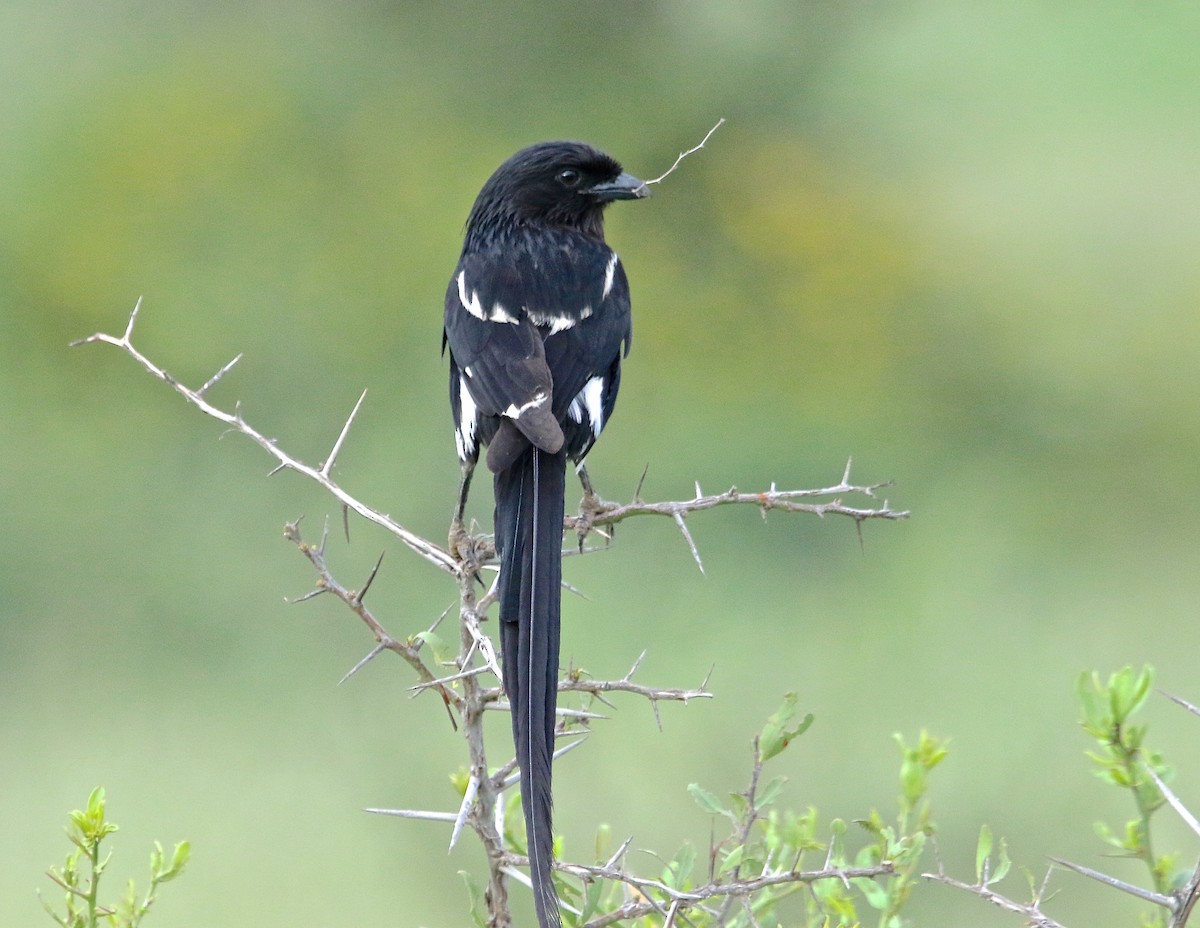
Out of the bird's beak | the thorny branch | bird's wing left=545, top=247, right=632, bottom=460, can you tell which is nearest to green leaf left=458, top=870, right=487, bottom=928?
the thorny branch

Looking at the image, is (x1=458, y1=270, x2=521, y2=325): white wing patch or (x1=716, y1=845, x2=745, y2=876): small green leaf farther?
(x1=458, y1=270, x2=521, y2=325): white wing patch

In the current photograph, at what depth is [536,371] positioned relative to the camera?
6.84 ft

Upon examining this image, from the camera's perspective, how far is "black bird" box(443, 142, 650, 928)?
164 centimetres

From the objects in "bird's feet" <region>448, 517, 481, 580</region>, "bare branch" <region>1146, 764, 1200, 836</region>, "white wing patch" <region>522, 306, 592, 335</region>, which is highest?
"white wing patch" <region>522, 306, 592, 335</region>

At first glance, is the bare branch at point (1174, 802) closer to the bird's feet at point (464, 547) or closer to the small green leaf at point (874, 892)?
the small green leaf at point (874, 892)

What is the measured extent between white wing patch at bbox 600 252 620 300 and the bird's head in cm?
14

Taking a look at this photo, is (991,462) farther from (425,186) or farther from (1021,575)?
(425,186)

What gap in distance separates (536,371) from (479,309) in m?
0.27

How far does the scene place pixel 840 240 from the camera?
21.3ft

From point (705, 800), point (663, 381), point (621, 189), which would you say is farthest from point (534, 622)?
point (663, 381)

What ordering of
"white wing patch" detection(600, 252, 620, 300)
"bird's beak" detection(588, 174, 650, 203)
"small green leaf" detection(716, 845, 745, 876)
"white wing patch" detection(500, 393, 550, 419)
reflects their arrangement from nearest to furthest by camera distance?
"small green leaf" detection(716, 845, 745, 876)
"white wing patch" detection(500, 393, 550, 419)
"white wing patch" detection(600, 252, 620, 300)
"bird's beak" detection(588, 174, 650, 203)

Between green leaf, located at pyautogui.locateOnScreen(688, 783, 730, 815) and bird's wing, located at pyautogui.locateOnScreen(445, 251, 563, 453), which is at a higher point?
bird's wing, located at pyautogui.locateOnScreen(445, 251, 563, 453)

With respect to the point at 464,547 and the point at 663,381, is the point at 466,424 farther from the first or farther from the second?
the point at 663,381

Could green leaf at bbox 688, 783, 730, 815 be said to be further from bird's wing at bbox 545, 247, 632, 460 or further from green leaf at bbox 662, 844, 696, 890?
bird's wing at bbox 545, 247, 632, 460
